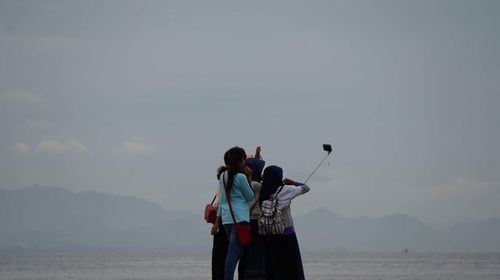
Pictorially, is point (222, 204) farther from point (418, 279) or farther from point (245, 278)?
point (418, 279)

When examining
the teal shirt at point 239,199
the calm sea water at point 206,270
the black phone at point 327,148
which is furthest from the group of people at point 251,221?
the calm sea water at point 206,270

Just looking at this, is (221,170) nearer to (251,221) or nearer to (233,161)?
(233,161)

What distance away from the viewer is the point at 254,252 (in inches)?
386

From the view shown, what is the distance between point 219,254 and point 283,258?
76 cm

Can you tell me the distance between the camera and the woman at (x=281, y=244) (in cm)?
980

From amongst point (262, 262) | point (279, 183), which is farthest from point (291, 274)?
point (279, 183)

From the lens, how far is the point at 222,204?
977 centimetres

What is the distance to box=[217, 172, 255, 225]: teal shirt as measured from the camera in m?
9.56

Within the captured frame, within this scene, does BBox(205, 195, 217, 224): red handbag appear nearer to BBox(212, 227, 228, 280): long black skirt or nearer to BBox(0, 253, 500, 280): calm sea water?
BBox(212, 227, 228, 280): long black skirt

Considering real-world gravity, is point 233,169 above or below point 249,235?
above

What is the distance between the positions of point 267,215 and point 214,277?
103 cm

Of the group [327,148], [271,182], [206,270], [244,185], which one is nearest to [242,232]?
[244,185]

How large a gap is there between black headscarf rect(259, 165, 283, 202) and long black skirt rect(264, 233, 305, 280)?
0.50 metres

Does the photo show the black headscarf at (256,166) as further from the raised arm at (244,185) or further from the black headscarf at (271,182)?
the raised arm at (244,185)
